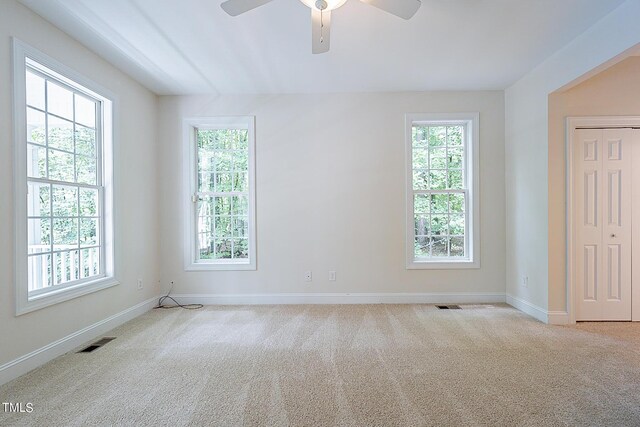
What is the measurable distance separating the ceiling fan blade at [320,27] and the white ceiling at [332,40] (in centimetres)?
31

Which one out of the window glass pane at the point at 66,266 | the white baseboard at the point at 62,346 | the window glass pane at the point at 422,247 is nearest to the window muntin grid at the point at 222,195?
the white baseboard at the point at 62,346

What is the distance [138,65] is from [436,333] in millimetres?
4000

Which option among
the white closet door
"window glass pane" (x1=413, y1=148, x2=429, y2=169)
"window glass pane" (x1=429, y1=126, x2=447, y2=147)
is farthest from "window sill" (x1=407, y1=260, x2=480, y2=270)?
"window glass pane" (x1=429, y1=126, x2=447, y2=147)

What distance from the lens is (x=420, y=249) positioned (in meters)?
4.06

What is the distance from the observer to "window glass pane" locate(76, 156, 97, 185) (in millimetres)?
2949

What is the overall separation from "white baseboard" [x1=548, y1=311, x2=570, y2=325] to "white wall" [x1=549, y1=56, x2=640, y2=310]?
0.23 ft

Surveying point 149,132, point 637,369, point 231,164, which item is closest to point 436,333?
point 637,369

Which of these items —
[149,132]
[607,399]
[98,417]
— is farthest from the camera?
[149,132]

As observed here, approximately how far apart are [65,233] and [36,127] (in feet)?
2.97

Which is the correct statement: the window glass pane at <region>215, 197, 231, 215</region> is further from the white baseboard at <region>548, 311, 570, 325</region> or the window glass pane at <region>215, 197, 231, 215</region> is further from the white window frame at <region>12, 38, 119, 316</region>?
the white baseboard at <region>548, 311, 570, 325</region>

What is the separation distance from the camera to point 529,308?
3461 millimetres

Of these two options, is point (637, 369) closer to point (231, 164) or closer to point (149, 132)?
point (231, 164)

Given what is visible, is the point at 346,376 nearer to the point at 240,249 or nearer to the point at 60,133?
the point at 240,249

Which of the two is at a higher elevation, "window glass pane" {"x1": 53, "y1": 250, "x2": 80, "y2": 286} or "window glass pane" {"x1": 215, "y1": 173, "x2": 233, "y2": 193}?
"window glass pane" {"x1": 215, "y1": 173, "x2": 233, "y2": 193}
